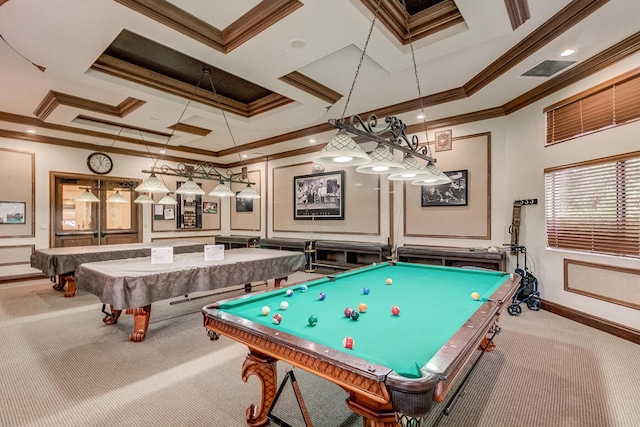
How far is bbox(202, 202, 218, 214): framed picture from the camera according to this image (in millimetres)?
A: 9117

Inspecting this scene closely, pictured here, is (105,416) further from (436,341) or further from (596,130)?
(596,130)

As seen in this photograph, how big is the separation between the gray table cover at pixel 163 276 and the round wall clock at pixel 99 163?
14.7 feet

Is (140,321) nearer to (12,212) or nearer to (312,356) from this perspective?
(312,356)

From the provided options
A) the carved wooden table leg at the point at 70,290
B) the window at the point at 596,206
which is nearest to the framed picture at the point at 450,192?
the window at the point at 596,206

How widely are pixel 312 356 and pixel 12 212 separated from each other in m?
7.80

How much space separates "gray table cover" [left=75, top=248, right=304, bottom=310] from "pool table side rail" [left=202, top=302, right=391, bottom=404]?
1.68 metres

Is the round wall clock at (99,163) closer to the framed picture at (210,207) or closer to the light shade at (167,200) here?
the framed picture at (210,207)

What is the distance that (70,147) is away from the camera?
22.3 feet

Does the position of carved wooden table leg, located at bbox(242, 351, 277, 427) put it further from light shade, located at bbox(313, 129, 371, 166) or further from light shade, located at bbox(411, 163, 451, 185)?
light shade, located at bbox(411, 163, 451, 185)

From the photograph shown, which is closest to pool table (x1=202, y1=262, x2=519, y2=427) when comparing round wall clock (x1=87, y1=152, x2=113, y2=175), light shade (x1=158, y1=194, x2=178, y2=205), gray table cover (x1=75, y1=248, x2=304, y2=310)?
gray table cover (x1=75, y1=248, x2=304, y2=310)

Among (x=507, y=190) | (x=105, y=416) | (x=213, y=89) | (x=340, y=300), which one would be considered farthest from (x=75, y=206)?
(x=507, y=190)

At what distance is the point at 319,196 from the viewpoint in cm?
719

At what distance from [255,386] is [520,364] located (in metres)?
2.27

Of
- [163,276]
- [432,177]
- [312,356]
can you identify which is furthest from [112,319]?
[432,177]
